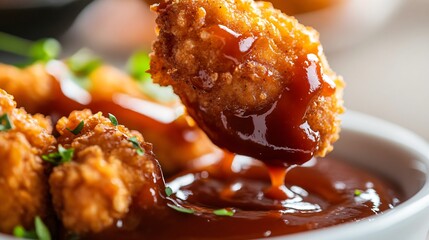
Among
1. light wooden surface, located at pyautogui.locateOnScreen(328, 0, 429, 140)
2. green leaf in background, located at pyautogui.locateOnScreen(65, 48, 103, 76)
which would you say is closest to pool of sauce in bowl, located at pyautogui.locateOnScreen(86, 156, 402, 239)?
green leaf in background, located at pyautogui.locateOnScreen(65, 48, 103, 76)

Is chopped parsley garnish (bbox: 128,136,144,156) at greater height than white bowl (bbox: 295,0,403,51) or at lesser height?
lesser

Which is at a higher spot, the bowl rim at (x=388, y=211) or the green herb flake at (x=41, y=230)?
the bowl rim at (x=388, y=211)

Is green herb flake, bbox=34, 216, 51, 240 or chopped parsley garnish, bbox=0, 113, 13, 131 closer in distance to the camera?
green herb flake, bbox=34, 216, 51, 240

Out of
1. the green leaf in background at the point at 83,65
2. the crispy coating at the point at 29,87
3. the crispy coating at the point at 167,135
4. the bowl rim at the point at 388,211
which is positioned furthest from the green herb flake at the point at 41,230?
the green leaf in background at the point at 83,65

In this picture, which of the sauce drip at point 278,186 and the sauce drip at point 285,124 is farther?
the sauce drip at point 278,186

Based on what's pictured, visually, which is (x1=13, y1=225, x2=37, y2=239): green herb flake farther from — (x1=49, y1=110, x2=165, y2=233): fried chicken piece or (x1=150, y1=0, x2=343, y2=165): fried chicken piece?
(x1=150, y1=0, x2=343, y2=165): fried chicken piece

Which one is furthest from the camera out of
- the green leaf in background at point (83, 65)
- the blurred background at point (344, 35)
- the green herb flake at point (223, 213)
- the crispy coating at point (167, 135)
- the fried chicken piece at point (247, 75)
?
the blurred background at point (344, 35)

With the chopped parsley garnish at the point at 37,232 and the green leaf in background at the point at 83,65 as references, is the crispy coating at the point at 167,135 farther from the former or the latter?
the chopped parsley garnish at the point at 37,232
